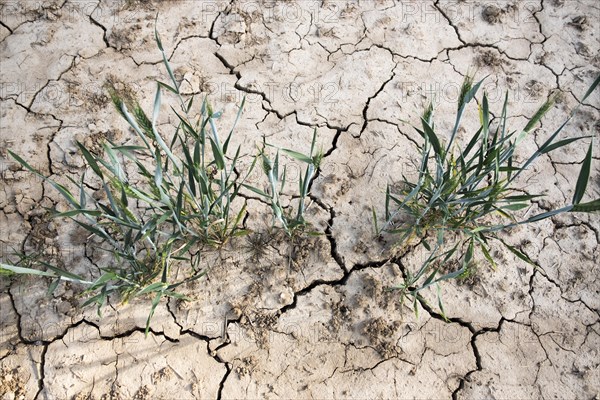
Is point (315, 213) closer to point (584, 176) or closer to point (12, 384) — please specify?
point (584, 176)

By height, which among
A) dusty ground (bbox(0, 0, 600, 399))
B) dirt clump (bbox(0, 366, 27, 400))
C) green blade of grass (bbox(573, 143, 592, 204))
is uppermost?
green blade of grass (bbox(573, 143, 592, 204))

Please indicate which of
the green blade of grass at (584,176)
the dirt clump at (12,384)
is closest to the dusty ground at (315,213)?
the dirt clump at (12,384)

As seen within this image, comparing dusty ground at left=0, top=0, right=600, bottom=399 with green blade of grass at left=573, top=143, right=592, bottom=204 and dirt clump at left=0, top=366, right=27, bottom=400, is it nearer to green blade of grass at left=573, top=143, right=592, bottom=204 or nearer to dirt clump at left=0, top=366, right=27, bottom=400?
dirt clump at left=0, top=366, right=27, bottom=400

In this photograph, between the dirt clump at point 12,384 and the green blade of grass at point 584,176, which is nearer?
the green blade of grass at point 584,176

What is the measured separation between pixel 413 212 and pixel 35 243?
6.41 ft

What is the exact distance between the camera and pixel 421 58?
3.09m

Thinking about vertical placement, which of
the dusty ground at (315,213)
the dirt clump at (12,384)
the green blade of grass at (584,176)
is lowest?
the dirt clump at (12,384)

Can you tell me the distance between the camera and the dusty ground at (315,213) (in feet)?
7.48

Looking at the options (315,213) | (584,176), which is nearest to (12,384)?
(315,213)

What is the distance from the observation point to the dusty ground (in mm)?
2281

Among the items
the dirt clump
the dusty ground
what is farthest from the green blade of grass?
the dirt clump

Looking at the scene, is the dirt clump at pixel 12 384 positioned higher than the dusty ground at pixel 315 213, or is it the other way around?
the dusty ground at pixel 315 213

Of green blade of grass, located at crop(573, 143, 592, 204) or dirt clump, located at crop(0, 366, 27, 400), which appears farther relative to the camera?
dirt clump, located at crop(0, 366, 27, 400)

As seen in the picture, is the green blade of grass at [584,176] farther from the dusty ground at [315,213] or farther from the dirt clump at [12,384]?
the dirt clump at [12,384]
